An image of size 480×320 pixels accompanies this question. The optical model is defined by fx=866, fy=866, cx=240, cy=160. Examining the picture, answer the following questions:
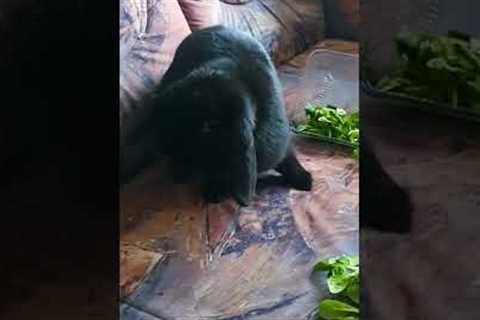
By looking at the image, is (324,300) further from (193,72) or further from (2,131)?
(2,131)

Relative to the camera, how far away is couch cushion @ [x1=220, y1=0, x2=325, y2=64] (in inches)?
51.1

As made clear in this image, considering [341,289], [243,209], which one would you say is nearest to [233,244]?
[243,209]

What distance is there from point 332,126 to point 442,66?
0.18m

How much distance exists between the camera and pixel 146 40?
1.29 metres

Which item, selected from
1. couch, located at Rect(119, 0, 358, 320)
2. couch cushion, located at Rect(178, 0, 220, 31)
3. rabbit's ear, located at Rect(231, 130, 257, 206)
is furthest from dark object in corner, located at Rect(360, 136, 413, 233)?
couch cushion, located at Rect(178, 0, 220, 31)

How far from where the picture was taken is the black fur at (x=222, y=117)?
1.30 m

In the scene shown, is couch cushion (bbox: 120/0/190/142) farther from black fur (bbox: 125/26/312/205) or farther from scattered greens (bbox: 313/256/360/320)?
scattered greens (bbox: 313/256/360/320)

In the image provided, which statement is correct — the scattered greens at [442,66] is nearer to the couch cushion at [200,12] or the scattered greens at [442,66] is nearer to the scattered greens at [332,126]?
the scattered greens at [332,126]

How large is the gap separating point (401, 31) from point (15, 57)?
22.3 inches

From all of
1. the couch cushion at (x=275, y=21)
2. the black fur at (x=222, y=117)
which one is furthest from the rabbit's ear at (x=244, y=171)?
the couch cushion at (x=275, y=21)

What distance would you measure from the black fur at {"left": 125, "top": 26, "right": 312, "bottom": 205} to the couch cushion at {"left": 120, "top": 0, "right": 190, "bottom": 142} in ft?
0.05

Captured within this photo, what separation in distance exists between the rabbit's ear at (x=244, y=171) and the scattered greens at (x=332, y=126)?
0.08m

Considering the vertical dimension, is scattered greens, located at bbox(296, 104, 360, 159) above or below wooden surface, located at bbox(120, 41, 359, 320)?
above

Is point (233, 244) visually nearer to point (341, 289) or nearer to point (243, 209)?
point (243, 209)
